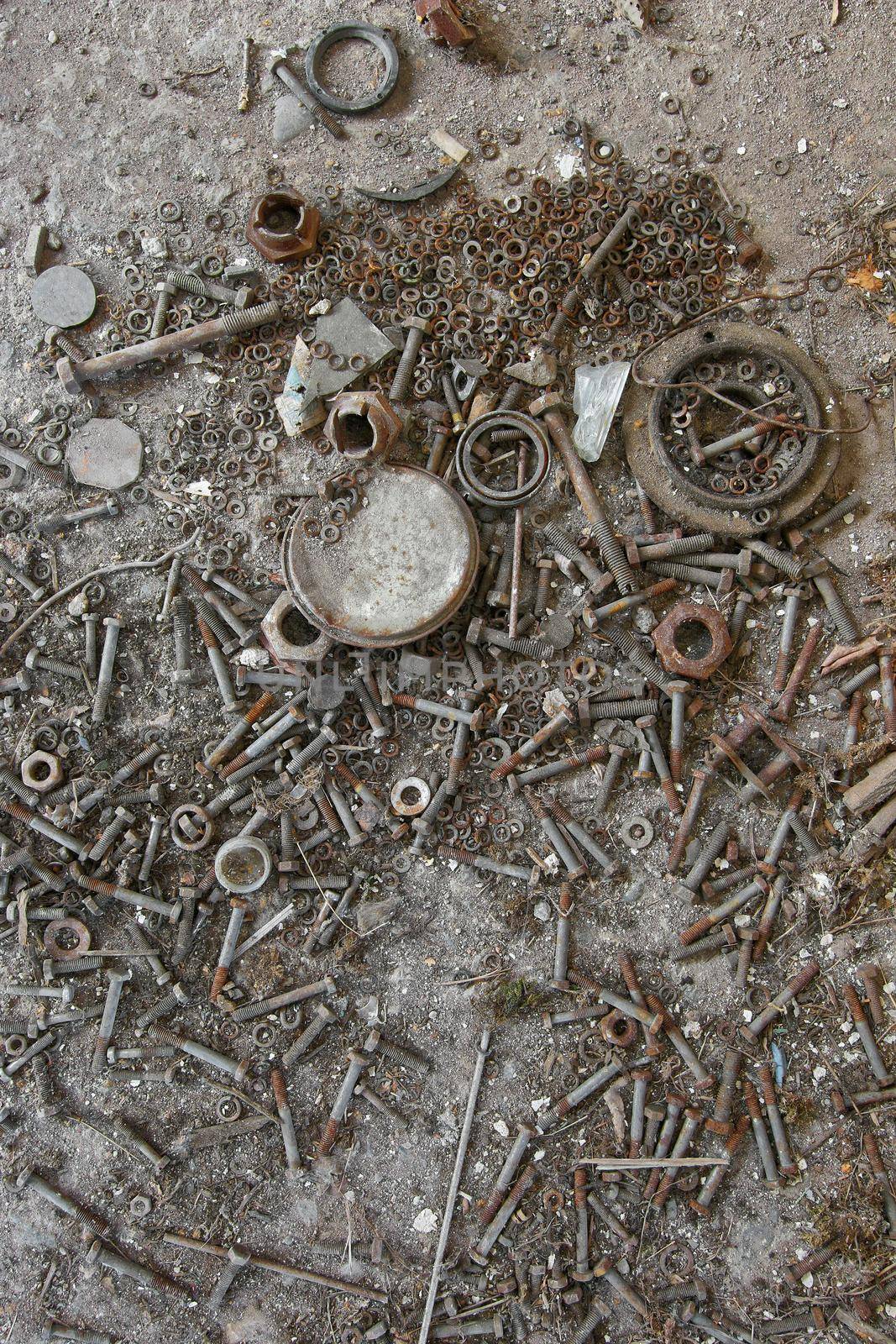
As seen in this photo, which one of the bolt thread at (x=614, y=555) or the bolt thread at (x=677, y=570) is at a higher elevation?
the bolt thread at (x=614, y=555)

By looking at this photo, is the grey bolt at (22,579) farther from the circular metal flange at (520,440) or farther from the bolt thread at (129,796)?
the circular metal flange at (520,440)

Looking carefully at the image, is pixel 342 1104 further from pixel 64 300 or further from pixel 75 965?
pixel 64 300

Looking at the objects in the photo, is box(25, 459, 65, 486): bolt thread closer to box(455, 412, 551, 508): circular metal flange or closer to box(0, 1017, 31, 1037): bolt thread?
box(455, 412, 551, 508): circular metal flange

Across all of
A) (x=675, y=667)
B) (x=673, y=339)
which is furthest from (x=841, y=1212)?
(x=673, y=339)

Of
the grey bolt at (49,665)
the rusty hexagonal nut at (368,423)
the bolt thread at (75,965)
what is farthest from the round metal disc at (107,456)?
the bolt thread at (75,965)

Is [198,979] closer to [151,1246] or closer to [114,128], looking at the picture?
[151,1246]

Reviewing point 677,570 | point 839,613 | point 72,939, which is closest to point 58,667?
point 72,939
